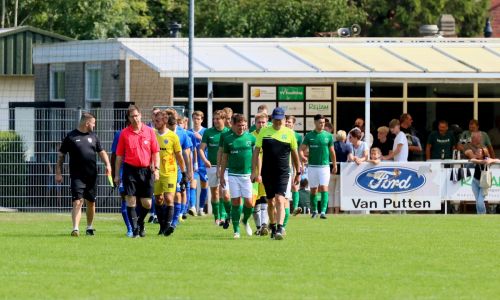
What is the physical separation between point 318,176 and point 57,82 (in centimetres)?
1332

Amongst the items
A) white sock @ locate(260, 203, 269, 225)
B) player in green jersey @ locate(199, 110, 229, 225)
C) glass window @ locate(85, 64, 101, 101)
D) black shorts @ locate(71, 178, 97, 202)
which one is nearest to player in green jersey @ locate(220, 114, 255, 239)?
white sock @ locate(260, 203, 269, 225)

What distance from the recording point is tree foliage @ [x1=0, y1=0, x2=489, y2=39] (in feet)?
171

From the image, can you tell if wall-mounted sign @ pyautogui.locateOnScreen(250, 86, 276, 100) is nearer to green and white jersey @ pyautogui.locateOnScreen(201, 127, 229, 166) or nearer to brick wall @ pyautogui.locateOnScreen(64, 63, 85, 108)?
brick wall @ pyautogui.locateOnScreen(64, 63, 85, 108)

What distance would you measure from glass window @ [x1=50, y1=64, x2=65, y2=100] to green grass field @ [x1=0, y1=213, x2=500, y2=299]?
14120mm

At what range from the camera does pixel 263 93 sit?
34281 millimetres

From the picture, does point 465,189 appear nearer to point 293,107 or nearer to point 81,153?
point 293,107

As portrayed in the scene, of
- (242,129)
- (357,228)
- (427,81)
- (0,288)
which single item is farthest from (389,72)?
(0,288)

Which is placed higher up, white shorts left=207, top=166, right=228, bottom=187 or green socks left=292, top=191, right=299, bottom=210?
white shorts left=207, top=166, right=228, bottom=187

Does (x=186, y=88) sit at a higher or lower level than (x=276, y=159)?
higher

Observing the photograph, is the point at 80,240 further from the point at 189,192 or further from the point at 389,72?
the point at 389,72

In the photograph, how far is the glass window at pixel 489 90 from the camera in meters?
35.0

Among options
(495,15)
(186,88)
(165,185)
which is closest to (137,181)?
(165,185)

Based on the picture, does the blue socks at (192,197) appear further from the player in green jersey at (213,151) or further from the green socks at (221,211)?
the green socks at (221,211)

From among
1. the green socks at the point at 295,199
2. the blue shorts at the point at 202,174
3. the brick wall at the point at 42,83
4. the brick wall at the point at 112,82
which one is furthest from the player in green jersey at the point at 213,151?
the brick wall at the point at 42,83
